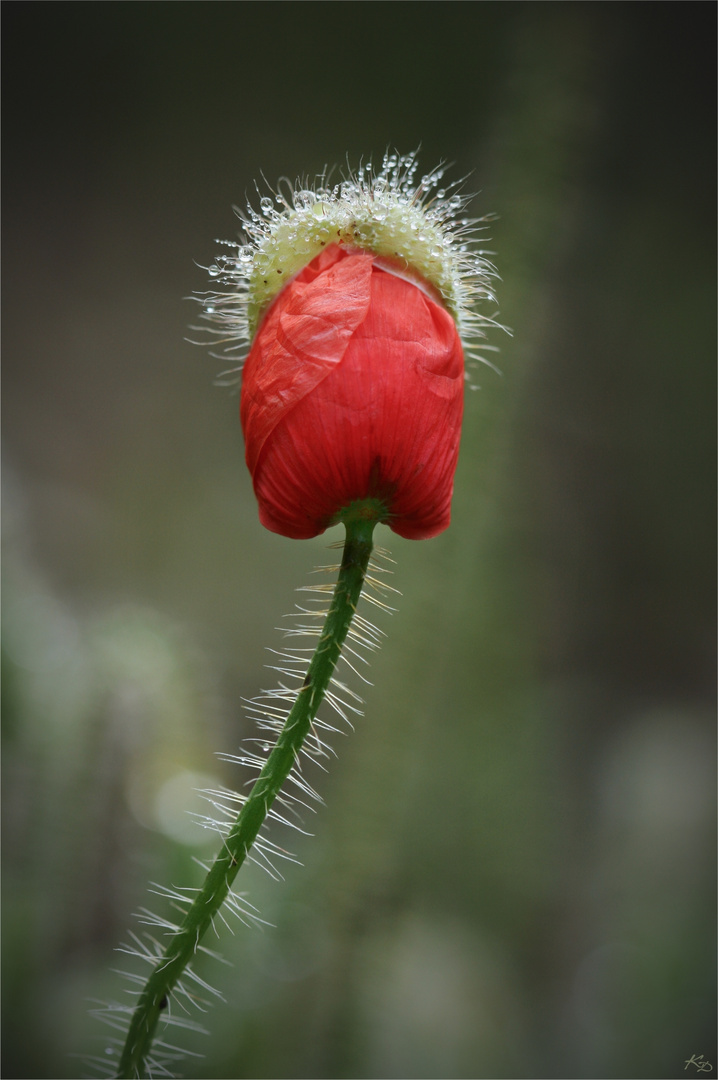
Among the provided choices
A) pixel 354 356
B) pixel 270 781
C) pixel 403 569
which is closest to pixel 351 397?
pixel 354 356

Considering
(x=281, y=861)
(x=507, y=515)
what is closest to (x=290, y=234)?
(x=507, y=515)

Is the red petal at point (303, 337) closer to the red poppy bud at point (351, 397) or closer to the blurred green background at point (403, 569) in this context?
the red poppy bud at point (351, 397)

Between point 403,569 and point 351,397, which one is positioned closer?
point 351,397

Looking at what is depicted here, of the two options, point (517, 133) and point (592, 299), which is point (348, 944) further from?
point (592, 299)

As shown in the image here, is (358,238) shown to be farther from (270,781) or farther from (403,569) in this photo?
(403,569)

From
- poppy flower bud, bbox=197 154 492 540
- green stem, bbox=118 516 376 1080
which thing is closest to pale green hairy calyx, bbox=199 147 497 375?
poppy flower bud, bbox=197 154 492 540

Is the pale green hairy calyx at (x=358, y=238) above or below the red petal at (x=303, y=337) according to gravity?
above

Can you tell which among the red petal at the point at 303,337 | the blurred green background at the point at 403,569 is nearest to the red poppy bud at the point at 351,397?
the red petal at the point at 303,337
